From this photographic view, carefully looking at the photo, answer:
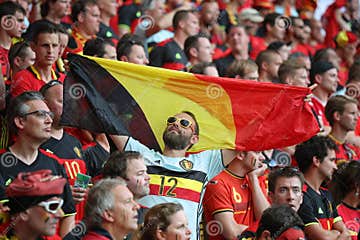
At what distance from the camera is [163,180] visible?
7660 mm

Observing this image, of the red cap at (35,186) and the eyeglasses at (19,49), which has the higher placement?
the eyeglasses at (19,49)

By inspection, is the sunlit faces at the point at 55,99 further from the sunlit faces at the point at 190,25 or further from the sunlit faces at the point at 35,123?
the sunlit faces at the point at 190,25

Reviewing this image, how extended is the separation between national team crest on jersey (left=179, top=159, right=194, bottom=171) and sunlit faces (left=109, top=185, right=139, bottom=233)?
4.59ft

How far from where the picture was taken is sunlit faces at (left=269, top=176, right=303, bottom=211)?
8445mm

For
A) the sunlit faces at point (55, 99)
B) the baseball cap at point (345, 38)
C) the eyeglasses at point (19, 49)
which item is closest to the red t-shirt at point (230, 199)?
the sunlit faces at point (55, 99)

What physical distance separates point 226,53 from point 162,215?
6.99 metres

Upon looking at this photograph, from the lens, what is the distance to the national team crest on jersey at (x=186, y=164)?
777 cm

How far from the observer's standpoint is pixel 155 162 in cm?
779

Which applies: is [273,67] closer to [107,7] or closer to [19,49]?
[107,7]

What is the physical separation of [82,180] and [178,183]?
810 mm

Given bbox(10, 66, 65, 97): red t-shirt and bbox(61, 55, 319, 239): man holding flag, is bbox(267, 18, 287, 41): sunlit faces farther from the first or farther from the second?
bbox(10, 66, 65, 97): red t-shirt

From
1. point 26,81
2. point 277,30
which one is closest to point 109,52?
point 26,81

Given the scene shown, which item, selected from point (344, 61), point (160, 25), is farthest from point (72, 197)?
point (344, 61)

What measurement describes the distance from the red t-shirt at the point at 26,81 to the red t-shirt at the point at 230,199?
74.4 inches
